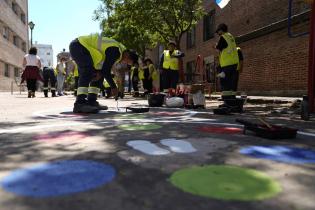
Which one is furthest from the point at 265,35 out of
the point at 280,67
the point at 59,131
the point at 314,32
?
the point at 59,131

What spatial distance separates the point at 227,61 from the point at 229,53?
179mm

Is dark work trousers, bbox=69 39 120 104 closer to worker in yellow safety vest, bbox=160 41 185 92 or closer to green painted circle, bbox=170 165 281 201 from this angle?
worker in yellow safety vest, bbox=160 41 185 92

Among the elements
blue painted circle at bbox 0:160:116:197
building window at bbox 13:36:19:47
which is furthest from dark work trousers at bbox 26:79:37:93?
building window at bbox 13:36:19:47

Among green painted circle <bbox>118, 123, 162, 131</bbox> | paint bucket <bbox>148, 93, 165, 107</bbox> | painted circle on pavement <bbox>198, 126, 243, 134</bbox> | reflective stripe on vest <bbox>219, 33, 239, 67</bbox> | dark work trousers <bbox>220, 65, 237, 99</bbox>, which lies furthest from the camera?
paint bucket <bbox>148, 93, 165, 107</bbox>

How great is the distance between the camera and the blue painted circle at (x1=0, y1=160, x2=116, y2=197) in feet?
6.72

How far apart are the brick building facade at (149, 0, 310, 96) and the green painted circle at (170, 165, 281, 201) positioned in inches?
446

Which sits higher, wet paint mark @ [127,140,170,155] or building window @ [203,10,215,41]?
building window @ [203,10,215,41]

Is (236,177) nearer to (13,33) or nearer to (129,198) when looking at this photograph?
(129,198)

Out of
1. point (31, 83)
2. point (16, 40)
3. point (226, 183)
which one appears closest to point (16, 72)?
point (16, 40)

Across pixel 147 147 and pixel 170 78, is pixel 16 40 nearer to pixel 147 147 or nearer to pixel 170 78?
pixel 170 78

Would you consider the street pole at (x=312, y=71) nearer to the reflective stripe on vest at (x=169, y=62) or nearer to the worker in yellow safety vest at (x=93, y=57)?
the worker in yellow safety vest at (x=93, y=57)

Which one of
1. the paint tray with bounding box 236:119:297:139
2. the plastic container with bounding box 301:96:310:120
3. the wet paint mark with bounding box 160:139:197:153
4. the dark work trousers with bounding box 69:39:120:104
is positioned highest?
the dark work trousers with bounding box 69:39:120:104

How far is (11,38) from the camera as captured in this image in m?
37.3

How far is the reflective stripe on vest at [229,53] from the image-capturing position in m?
7.69
